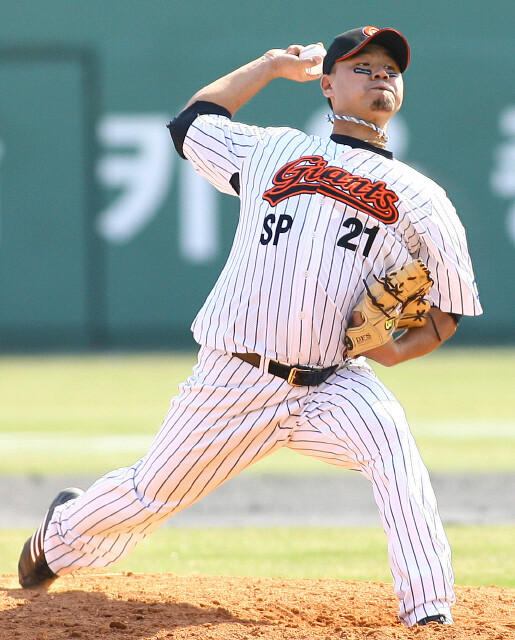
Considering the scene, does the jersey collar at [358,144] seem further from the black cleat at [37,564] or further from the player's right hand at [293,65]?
the black cleat at [37,564]

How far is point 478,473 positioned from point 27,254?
7.46m

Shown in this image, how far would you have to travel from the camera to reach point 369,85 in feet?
11.2

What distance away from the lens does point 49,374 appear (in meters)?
11.7

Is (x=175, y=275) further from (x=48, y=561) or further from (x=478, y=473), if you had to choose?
(x=48, y=561)

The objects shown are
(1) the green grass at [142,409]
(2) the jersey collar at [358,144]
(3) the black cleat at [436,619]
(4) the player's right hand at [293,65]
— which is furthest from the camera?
(1) the green grass at [142,409]

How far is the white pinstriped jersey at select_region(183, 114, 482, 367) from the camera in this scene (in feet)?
10.7

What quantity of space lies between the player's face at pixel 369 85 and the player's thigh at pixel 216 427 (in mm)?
847

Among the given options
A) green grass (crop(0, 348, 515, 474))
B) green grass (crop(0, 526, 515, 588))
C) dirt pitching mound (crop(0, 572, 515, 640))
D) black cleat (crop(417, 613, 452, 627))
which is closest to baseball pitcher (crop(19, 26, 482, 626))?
black cleat (crop(417, 613, 452, 627))

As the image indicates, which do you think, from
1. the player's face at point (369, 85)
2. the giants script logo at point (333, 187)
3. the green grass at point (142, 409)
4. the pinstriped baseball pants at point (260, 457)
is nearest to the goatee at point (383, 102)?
the player's face at point (369, 85)

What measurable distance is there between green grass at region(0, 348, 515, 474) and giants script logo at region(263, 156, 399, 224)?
11.7ft

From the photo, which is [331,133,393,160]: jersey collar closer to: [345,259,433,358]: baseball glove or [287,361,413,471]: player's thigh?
[345,259,433,358]: baseball glove

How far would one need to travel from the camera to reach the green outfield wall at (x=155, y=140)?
41.9 ft

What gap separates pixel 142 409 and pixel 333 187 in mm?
6120

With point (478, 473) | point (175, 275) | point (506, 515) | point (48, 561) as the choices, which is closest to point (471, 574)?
point (506, 515)
